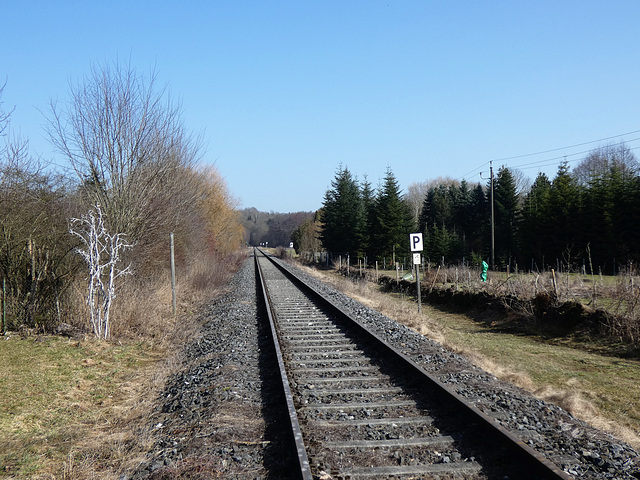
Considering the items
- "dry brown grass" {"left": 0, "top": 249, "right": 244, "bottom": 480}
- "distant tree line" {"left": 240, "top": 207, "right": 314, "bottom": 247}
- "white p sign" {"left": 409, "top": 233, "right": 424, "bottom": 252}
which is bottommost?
"dry brown grass" {"left": 0, "top": 249, "right": 244, "bottom": 480}

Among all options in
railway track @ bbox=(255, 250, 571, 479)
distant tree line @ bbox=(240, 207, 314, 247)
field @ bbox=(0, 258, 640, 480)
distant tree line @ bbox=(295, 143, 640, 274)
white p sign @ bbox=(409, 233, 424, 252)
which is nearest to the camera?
railway track @ bbox=(255, 250, 571, 479)

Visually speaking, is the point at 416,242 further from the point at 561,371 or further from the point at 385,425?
the point at 385,425

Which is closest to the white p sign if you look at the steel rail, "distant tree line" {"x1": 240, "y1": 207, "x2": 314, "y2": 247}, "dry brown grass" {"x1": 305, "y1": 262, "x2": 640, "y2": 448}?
"dry brown grass" {"x1": 305, "y1": 262, "x2": 640, "y2": 448}

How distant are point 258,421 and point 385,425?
1.37 metres

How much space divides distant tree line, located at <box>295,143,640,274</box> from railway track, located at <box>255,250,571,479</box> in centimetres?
2385

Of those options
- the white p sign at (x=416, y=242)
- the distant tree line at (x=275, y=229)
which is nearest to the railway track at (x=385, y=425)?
the white p sign at (x=416, y=242)

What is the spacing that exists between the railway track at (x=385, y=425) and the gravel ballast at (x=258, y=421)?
0.93 ft

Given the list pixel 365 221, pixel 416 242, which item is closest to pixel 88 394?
pixel 416 242

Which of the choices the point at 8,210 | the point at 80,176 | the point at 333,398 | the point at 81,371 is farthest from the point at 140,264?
the point at 333,398

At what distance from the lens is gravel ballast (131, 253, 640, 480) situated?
4.21 metres

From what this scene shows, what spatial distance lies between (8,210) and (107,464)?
25.0 ft

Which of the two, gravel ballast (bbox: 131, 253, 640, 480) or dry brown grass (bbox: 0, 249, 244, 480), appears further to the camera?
dry brown grass (bbox: 0, 249, 244, 480)

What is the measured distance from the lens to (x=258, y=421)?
537cm

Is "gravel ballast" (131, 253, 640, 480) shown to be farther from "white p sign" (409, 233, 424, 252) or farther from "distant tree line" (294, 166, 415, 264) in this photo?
"distant tree line" (294, 166, 415, 264)
